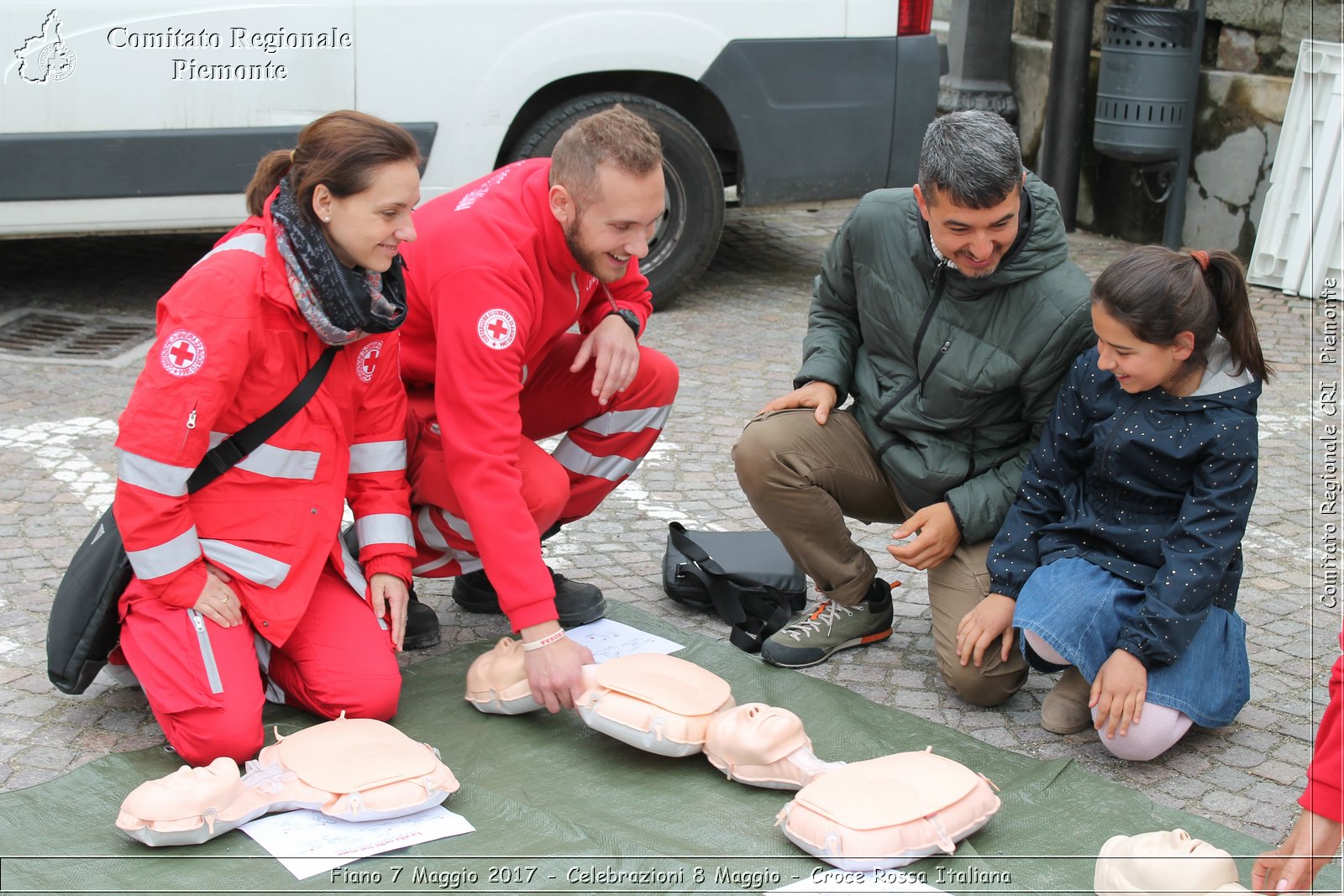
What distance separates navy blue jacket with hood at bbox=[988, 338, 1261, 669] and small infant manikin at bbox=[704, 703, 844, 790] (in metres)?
0.69

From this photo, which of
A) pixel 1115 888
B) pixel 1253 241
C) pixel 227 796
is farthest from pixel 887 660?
pixel 1253 241

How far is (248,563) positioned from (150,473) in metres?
0.30

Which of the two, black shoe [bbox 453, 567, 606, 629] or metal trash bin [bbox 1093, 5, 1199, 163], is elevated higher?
metal trash bin [bbox 1093, 5, 1199, 163]

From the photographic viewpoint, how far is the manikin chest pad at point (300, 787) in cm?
251

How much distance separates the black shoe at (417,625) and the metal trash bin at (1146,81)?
5120 mm

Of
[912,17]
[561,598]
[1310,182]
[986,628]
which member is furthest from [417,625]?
[1310,182]

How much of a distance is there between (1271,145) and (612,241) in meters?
5.19

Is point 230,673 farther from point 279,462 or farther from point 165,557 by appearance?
point 279,462

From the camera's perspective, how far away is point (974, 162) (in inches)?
116

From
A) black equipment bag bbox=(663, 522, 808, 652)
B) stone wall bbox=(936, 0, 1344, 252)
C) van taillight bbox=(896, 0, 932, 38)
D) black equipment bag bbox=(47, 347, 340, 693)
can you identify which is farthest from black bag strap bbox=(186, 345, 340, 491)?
stone wall bbox=(936, 0, 1344, 252)

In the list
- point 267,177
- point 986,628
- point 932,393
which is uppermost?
point 267,177

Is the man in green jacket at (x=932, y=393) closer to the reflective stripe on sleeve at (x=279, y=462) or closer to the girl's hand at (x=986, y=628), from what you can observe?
the girl's hand at (x=986, y=628)

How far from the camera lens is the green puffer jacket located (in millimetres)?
→ 3182

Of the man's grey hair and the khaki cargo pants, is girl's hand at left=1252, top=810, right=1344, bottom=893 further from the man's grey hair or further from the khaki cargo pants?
the man's grey hair
